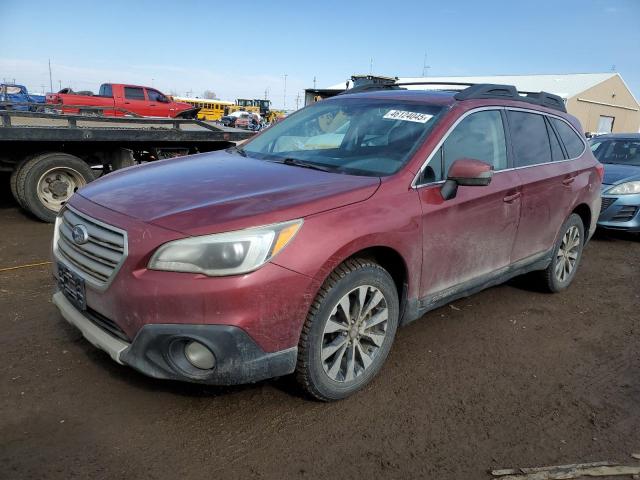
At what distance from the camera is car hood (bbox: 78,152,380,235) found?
2381 mm

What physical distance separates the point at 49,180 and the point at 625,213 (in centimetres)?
820

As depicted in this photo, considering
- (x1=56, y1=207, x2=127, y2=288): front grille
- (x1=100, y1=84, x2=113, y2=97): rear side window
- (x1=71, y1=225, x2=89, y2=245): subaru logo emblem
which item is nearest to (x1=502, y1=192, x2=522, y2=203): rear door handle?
(x1=56, y1=207, x2=127, y2=288): front grille

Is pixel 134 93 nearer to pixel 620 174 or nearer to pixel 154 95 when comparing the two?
pixel 154 95

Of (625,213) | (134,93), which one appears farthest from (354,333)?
(134,93)

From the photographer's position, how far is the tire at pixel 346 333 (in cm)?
256

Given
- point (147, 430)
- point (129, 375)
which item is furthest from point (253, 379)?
point (129, 375)

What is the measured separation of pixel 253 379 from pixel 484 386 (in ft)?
5.13

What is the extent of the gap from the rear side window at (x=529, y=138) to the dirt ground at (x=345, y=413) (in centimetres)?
142

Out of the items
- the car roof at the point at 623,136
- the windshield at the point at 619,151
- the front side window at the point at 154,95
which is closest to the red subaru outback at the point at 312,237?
the windshield at the point at 619,151

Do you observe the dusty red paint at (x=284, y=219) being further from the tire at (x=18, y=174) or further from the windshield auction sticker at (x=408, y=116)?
the tire at (x=18, y=174)

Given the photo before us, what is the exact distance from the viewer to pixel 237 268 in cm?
227

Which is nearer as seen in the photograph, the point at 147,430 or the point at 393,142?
the point at 147,430

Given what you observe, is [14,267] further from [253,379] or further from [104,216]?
[253,379]

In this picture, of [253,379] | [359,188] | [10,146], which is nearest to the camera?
[253,379]
